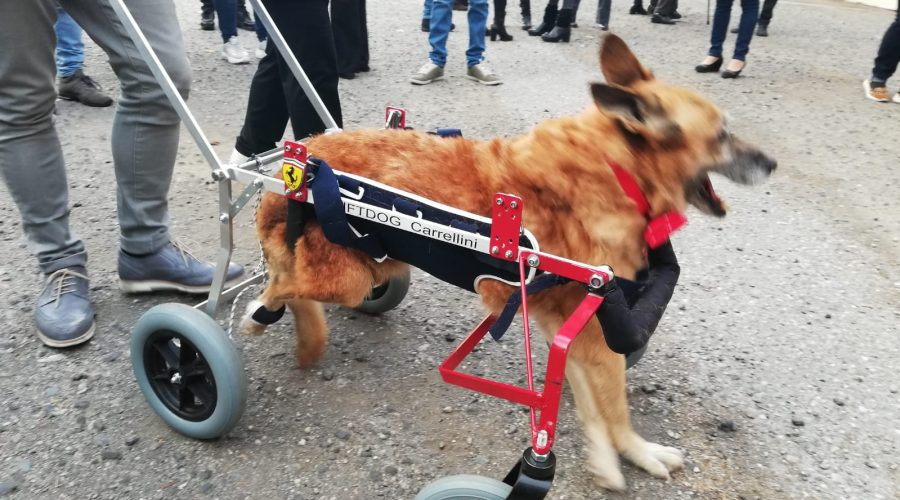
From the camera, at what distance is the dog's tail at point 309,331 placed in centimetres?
268

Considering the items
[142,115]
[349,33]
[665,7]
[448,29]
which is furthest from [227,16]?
[665,7]

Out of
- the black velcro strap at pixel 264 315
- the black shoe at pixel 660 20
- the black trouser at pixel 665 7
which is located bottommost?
the black shoe at pixel 660 20

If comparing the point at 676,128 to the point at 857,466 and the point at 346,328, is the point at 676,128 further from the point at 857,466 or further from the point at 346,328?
the point at 346,328

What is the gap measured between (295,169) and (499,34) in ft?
23.9

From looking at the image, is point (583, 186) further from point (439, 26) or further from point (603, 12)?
point (603, 12)

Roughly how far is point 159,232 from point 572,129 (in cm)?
202

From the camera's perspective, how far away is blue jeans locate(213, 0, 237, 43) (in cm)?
705

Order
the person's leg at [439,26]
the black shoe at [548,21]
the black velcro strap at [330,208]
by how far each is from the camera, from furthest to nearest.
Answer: the black shoe at [548,21], the person's leg at [439,26], the black velcro strap at [330,208]

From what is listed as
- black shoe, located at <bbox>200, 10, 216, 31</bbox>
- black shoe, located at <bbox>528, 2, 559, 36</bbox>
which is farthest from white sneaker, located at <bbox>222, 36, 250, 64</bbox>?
black shoe, located at <bbox>528, 2, 559, 36</bbox>

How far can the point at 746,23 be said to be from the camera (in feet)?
23.2

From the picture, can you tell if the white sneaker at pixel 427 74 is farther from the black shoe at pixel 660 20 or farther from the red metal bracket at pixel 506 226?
the red metal bracket at pixel 506 226

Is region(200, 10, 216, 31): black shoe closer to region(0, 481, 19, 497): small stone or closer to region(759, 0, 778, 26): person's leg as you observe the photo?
region(0, 481, 19, 497): small stone

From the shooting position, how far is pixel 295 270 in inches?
91.4

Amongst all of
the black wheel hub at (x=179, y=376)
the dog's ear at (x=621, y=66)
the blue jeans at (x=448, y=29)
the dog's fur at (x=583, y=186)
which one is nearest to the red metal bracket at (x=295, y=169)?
the dog's fur at (x=583, y=186)
